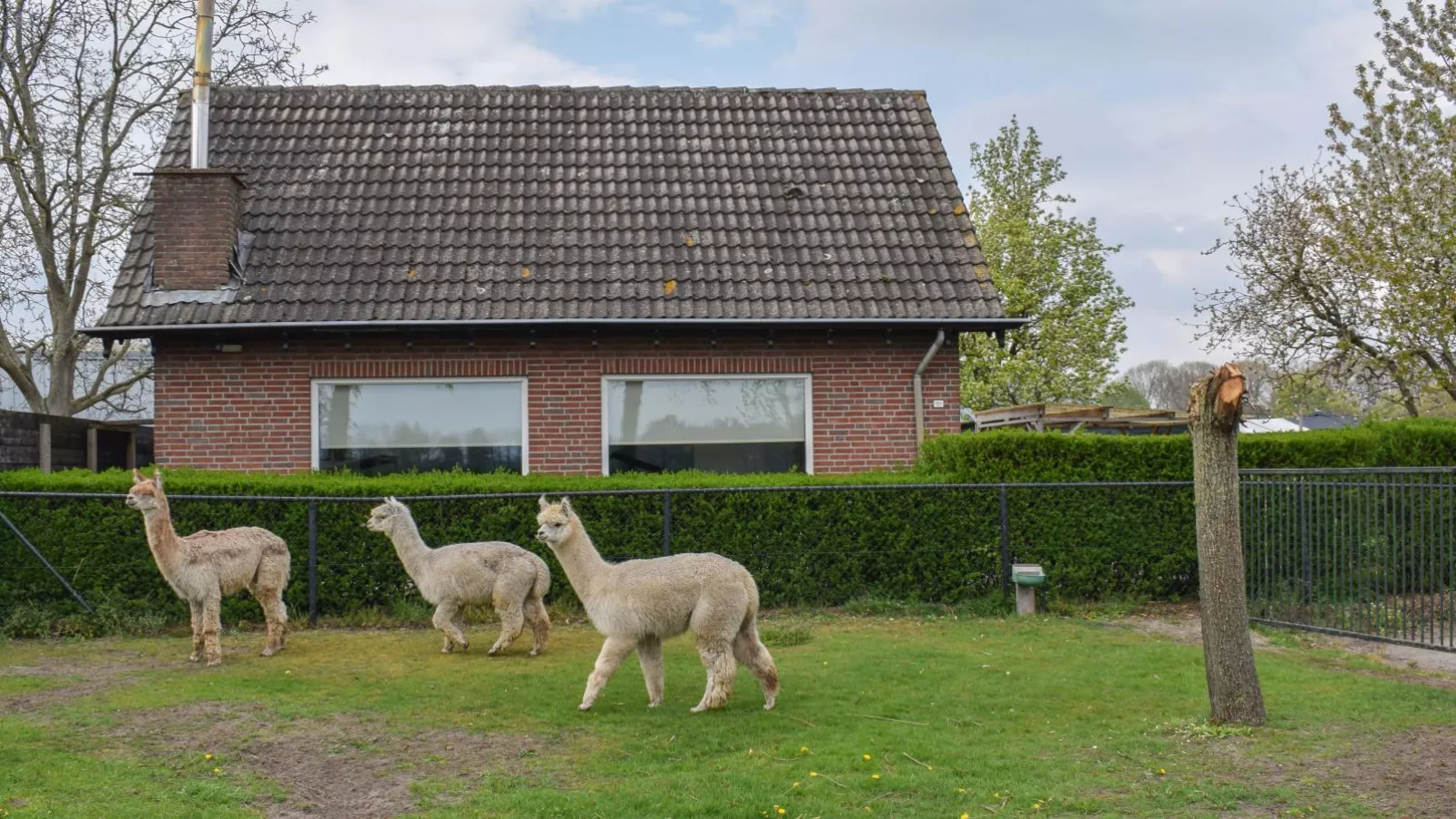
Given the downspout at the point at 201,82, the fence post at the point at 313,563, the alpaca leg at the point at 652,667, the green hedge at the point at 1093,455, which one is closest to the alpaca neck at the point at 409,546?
the fence post at the point at 313,563

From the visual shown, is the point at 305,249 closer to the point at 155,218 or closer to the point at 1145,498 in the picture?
the point at 155,218

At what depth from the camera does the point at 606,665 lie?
825 cm

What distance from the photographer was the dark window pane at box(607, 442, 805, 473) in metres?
14.8

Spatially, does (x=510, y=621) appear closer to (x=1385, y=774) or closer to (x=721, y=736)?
(x=721, y=736)

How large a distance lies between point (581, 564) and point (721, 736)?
1.82 m

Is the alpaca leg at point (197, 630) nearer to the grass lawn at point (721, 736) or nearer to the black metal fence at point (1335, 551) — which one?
the grass lawn at point (721, 736)

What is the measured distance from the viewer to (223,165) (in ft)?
50.5

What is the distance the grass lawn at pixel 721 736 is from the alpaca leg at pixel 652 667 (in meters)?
0.15

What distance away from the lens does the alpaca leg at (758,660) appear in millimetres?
8383

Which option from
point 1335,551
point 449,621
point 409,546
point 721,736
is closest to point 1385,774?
point 721,736

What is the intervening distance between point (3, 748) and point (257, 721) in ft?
4.78

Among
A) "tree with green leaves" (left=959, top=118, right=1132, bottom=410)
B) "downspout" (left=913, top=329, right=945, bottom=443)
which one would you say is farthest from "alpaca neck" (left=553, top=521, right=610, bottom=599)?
"tree with green leaves" (left=959, top=118, right=1132, bottom=410)

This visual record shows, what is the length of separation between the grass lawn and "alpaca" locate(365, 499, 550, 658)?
324mm

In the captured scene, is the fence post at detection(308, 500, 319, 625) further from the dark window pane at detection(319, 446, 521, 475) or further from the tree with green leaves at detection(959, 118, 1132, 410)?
the tree with green leaves at detection(959, 118, 1132, 410)
